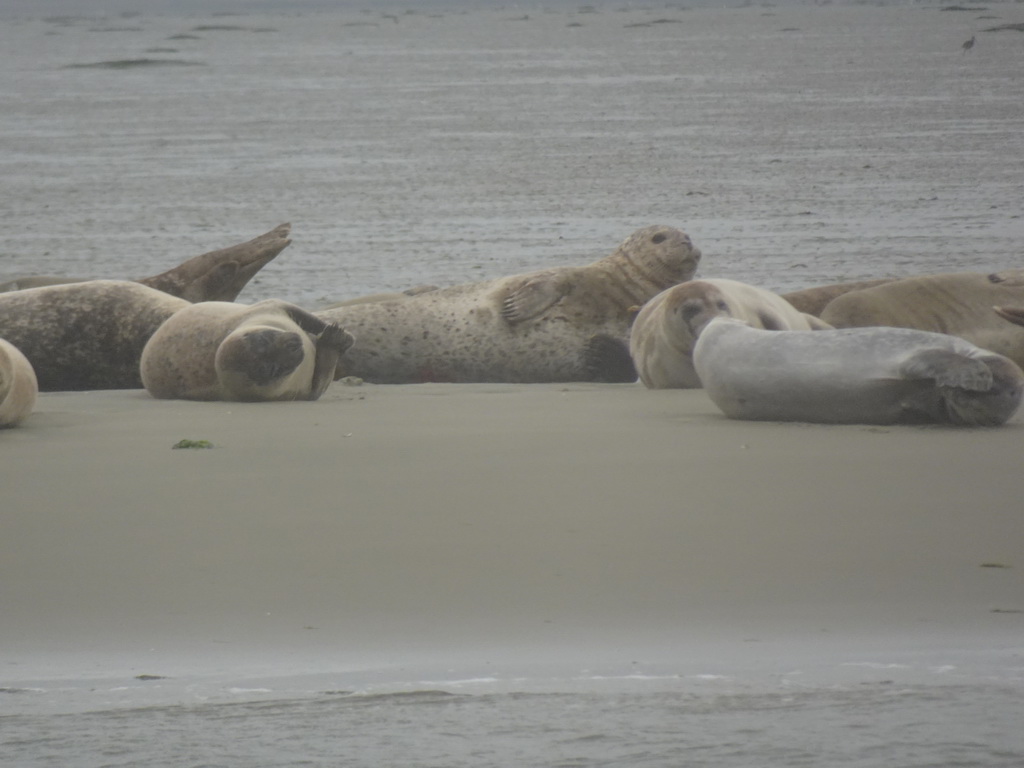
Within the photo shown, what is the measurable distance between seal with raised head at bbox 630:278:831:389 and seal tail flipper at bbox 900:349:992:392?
134 cm

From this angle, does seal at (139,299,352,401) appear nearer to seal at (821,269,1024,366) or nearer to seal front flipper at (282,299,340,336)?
seal front flipper at (282,299,340,336)

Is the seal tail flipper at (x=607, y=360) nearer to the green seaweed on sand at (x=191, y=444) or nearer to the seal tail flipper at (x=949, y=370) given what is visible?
the seal tail flipper at (x=949, y=370)

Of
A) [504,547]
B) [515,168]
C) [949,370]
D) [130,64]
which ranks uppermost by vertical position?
[130,64]

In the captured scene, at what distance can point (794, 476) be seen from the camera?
4.51 metres

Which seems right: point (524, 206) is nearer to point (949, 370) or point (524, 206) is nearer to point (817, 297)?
point (817, 297)

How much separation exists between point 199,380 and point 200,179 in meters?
11.9

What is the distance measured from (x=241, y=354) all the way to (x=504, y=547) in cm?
283

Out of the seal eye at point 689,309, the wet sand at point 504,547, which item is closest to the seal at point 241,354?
the wet sand at point 504,547

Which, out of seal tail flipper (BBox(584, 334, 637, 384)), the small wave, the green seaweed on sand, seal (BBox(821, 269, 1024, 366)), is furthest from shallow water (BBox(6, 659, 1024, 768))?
the small wave

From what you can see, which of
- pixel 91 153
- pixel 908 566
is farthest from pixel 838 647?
pixel 91 153

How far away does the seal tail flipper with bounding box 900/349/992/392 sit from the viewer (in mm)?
5246

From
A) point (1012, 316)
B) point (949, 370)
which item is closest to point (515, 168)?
point (1012, 316)

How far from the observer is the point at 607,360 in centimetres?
829

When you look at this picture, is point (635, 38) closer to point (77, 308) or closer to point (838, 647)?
point (77, 308)
